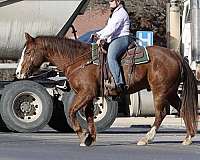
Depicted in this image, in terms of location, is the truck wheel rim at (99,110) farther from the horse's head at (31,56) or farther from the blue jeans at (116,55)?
the blue jeans at (116,55)

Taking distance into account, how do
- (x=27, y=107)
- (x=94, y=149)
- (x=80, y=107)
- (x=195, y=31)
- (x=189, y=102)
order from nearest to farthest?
(x=94, y=149) < (x=80, y=107) < (x=189, y=102) < (x=27, y=107) < (x=195, y=31)

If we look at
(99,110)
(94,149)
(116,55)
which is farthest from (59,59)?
(99,110)

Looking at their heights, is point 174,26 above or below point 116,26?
below

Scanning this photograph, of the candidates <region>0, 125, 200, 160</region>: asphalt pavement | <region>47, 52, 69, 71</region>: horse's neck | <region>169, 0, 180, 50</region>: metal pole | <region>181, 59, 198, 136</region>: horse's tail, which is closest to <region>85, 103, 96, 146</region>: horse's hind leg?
<region>0, 125, 200, 160</region>: asphalt pavement

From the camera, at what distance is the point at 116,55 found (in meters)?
15.6

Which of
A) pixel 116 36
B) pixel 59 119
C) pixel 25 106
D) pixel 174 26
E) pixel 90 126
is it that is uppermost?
pixel 116 36

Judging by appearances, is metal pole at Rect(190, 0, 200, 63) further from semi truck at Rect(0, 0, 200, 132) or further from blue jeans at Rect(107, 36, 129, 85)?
blue jeans at Rect(107, 36, 129, 85)

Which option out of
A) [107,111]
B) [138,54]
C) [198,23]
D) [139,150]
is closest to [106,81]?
[138,54]

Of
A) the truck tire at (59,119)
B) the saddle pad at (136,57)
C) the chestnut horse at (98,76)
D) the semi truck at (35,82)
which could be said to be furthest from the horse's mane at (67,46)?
the truck tire at (59,119)

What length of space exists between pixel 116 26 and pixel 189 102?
81.3 inches

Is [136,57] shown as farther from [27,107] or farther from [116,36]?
[27,107]

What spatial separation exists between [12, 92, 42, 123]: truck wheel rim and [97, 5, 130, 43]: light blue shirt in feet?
14.4

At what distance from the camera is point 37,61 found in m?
16.1

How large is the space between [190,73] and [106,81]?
1691 millimetres
